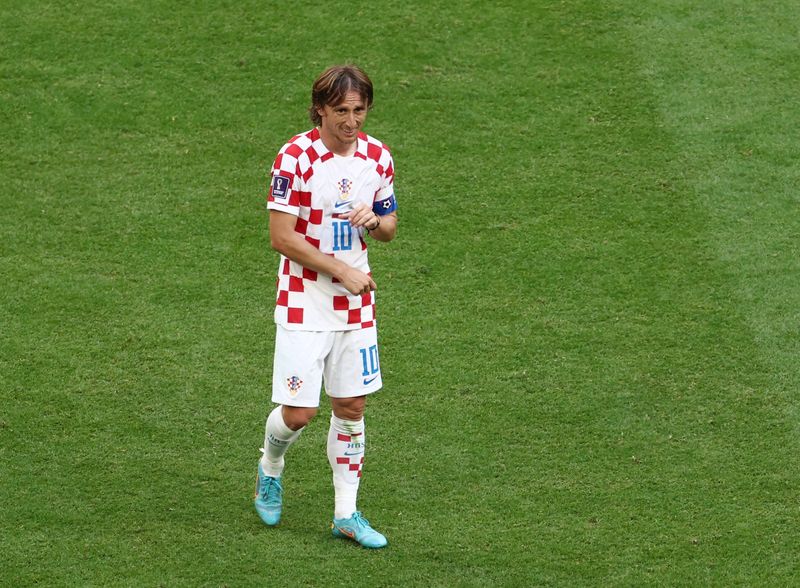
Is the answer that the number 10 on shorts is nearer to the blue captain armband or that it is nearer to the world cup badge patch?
the blue captain armband

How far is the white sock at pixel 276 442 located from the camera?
5961 millimetres

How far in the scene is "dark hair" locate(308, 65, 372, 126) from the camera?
5.50 m

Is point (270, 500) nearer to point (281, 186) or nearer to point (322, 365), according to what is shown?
point (322, 365)

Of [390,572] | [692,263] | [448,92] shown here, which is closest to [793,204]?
[692,263]

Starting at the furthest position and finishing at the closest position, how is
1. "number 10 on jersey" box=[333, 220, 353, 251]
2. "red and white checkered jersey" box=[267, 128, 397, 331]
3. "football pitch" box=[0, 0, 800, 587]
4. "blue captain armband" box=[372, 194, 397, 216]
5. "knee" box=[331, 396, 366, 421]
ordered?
"football pitch" box=[0, 0, 800, 587] → "knee" box=[331, 396, 366, 421] → "blue captain armband" box=[372, 194, 397, 216] → "number 10 on jersey" box=[333, 220, 353, 251] → "red and white checkered jersey" box=[267, 128, 397, 331]

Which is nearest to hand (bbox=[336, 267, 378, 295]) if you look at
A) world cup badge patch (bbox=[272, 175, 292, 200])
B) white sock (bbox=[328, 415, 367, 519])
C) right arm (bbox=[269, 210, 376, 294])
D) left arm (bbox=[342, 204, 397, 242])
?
right arm (bbox=[269, 210, 376, 294])

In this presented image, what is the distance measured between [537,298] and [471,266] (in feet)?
1.62

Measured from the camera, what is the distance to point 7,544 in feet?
19.4

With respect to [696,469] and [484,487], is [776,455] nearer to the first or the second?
[696,469]

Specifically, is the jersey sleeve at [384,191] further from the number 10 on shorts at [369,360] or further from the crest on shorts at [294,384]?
the crest on shorts at [294,384]

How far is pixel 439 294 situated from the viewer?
7.83 meters

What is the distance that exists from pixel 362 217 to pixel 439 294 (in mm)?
2331

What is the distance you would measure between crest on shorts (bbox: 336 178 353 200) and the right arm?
0.75 ft

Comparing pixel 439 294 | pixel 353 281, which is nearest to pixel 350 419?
pixel 353 281
